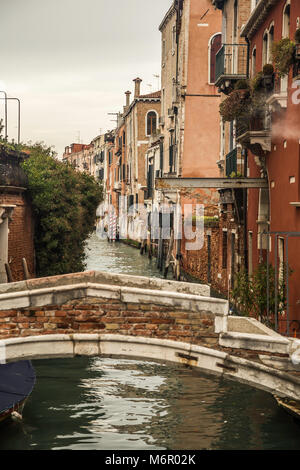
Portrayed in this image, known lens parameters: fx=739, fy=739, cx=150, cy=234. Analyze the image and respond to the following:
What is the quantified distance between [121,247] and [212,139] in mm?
15580

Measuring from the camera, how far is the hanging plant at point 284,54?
7513mm

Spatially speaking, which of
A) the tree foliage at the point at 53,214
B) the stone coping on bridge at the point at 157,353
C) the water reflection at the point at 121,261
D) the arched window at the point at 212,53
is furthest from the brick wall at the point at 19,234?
the arched window at the point at 212,53

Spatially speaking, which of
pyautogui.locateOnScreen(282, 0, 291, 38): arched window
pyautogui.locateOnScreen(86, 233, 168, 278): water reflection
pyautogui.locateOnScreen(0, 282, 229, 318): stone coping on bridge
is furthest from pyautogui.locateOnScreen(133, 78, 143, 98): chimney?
pyautogui.locateOnScreen(0, 282, 229, 318): stone coping on bridge

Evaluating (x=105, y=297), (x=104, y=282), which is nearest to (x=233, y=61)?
(x=104, y=282)

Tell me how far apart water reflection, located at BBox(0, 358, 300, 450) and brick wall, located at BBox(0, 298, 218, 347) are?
5.33 feet

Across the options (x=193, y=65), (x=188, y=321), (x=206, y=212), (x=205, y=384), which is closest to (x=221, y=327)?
(x=188, y=321)

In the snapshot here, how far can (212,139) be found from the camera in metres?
20.2

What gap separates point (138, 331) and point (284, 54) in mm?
3485

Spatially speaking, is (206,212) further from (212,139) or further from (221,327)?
(221,327)

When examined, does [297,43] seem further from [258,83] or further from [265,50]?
[265,50]

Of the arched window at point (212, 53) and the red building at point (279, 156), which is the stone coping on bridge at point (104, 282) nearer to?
the red building at point (279, 156)

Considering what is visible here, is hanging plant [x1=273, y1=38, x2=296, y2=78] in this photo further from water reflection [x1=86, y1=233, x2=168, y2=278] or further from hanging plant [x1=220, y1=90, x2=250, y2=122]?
water reflection [x1=86, y1=233, x2=168, y2=278]

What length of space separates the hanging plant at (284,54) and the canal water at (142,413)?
3.56 metres

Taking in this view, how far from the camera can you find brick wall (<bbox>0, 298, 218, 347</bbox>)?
5.66 meters
